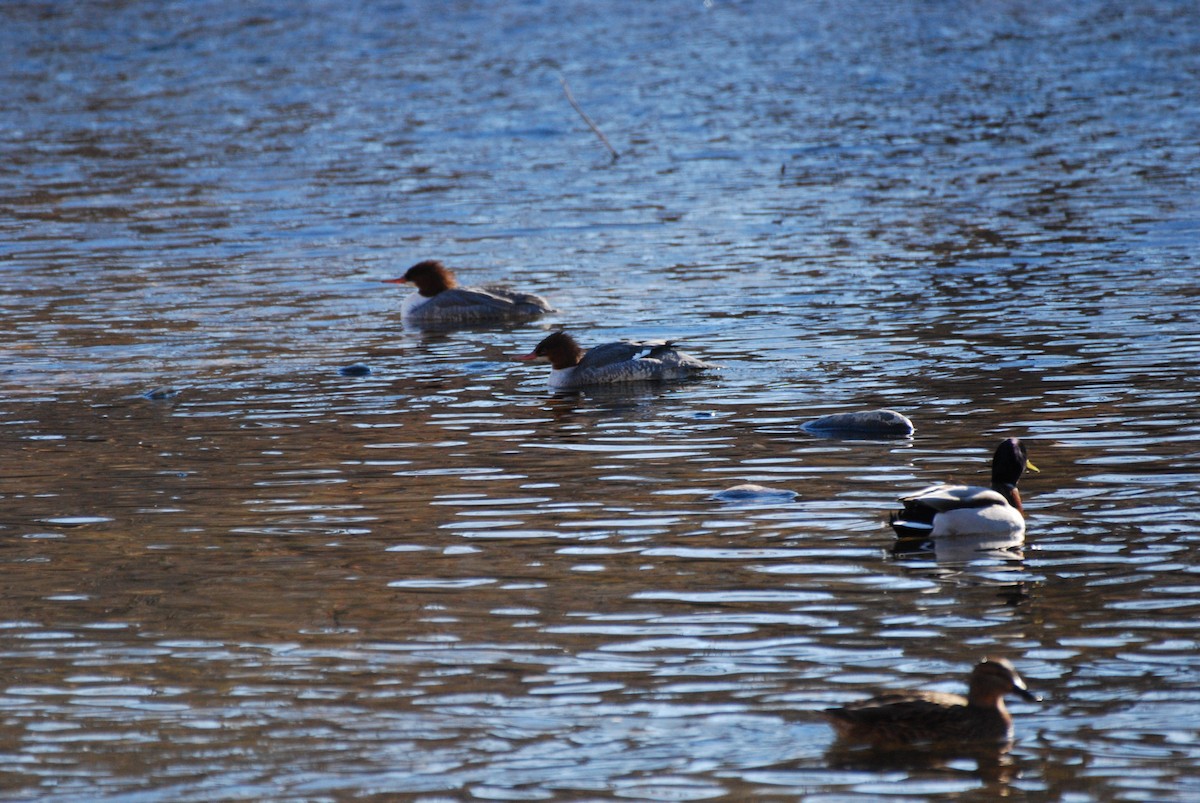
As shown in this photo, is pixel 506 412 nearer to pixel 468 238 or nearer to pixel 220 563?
pixel 220 563

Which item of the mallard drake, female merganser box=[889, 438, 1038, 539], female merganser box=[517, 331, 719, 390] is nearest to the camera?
the mallard drake

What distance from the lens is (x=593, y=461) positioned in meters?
12.1

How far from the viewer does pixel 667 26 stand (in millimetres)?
51188

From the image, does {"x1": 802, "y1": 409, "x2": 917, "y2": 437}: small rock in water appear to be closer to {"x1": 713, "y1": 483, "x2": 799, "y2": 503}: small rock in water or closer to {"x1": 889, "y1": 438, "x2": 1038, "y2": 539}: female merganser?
{"x1": 713, "y1": 483, "x2": 799, "y2": 503}: small rock in water

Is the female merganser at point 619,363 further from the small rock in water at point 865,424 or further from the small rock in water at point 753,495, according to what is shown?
the small rock in water at point 753,495

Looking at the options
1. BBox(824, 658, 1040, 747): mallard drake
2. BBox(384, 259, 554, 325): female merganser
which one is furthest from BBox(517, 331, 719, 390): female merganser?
BBox(824, 658, 1040, 747): mallard drake

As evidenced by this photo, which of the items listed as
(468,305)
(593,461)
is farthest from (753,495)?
(468,305)

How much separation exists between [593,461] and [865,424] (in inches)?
79.7

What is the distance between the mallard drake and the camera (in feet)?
23.0

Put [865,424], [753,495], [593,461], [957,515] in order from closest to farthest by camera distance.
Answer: [957,515], [753,495], [593,461], [865,424]

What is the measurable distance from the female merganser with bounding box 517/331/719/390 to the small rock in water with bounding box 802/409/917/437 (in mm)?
2594

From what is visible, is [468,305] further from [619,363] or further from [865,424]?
[865,424]

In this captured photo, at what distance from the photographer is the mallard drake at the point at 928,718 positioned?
23.0 feet

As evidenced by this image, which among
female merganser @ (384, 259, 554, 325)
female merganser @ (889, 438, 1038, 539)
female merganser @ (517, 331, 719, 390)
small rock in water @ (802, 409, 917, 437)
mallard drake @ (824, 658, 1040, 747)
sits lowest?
mallard drake @ (824, 658, 1040, 747)
